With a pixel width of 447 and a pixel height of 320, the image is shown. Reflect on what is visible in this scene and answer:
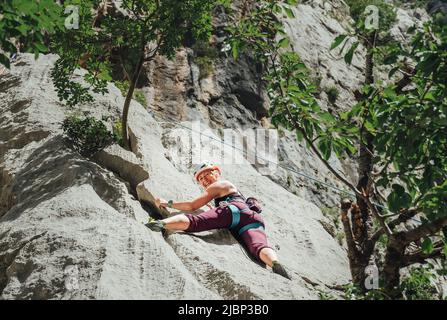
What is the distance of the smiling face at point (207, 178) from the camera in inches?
373

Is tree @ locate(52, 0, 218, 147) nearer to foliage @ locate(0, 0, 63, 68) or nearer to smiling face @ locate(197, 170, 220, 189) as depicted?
smiling face @ locate(197, 170, 220, 189)

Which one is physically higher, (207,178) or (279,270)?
(207,178)

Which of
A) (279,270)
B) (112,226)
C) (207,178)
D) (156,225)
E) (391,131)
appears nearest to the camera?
(391,131)

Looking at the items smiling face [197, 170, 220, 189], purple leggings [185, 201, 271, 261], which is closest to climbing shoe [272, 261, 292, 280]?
purple leggings [185, 201, 271, 261]

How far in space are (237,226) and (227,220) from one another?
0.75 ft

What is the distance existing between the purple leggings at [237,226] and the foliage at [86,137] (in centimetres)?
264

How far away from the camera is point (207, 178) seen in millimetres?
9500

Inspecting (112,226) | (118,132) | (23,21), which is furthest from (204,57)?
(23,21)

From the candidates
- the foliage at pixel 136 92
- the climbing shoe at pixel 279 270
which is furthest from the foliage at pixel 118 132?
the climbing shoe at pixel 279 270

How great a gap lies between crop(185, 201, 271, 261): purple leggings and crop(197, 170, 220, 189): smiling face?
0.93 meters

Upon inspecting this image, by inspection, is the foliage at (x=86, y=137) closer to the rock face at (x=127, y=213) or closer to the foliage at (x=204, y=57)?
the rock face at (x=127, y=213)

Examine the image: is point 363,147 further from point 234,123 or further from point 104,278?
point 234,123

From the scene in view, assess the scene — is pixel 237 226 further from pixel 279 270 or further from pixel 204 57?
pixel 204 57
